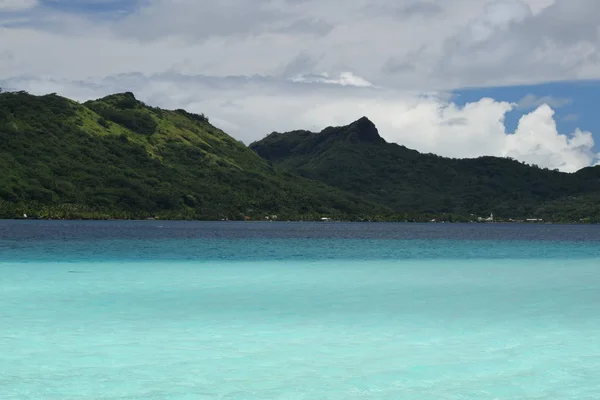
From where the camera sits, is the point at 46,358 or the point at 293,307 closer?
the point at 46,358

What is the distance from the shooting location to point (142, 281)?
45.9 meters

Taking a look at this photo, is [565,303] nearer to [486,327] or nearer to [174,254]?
[486,327]

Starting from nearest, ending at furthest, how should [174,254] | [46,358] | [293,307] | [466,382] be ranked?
[466,382]
[46,358]
[293,307]
[174,254]

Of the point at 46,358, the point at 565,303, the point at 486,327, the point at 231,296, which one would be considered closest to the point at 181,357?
the point at 46,358

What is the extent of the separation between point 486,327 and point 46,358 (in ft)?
54.4

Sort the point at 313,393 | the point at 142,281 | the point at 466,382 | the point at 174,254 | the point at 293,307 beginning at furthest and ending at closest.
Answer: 1. the point at 174,254
2. the point at 142,281
3. the point at 293,307
4. the point at 466,382
5. the point at 313,393

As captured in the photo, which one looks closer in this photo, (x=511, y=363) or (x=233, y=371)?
(x=233, y=371)

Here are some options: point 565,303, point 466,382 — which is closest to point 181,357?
point 466,382

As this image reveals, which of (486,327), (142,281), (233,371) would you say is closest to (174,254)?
(142,281)

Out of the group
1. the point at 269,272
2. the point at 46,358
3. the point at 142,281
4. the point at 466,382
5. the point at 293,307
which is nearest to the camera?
the point at 466,382

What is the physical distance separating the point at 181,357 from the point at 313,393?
540 centimetres

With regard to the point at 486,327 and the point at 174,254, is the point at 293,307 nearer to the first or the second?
the point at 486,327

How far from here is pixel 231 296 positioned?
3838cm

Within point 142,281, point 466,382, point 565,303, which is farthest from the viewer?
point 142,281
